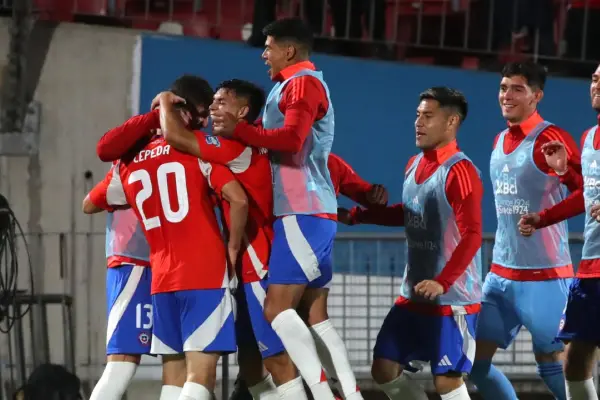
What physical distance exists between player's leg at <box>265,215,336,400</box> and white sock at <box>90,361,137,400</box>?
2.56ft

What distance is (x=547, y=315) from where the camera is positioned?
5.60m

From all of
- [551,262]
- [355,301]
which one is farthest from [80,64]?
[551,262]

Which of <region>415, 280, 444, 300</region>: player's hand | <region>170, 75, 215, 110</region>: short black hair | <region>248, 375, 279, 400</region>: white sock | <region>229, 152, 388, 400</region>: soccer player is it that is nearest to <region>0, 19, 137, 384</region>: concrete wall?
<region>229, 152, 388, 400</region>: soccer player

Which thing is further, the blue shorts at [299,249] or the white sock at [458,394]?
the white sock at [458,394]

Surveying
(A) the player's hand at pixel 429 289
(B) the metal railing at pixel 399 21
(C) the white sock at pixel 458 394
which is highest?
(B) the metal railing at pixel 399 21

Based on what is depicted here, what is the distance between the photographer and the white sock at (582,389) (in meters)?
5.16

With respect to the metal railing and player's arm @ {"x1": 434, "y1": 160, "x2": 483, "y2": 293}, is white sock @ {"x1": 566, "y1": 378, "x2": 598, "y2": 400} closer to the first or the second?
player's arm @ {"x1": 434, "y1": 160, "x2": 483, "y2": 293}

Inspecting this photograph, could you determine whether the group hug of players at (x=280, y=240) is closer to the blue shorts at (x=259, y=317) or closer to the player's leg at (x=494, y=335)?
the blue shorts at (x=259, y=317)

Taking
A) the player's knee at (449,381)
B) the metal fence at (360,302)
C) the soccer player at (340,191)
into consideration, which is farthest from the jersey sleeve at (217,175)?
the metal fence at (360,302)

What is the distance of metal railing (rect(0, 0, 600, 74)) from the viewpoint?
834cm

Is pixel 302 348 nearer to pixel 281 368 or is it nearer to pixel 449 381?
pixel 281 368

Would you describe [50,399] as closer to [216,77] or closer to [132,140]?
[132,140]

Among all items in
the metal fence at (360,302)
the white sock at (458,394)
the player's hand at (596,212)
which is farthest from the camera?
the metal fence at (360,302)

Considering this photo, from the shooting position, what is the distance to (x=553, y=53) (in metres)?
8.61
